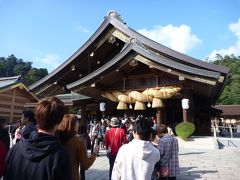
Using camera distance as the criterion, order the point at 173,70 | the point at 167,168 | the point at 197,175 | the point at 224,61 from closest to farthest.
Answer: the point at 167,168, the point at 197,175, the point at 173,70, the point at 224,61

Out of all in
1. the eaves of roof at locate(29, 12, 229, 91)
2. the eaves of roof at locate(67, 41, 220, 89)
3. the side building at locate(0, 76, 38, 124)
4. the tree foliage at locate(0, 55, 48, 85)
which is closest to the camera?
the eaves of roof at locate(67, 41, 220, 89)

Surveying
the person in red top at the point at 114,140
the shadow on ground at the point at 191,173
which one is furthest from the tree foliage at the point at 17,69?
the person in red top at the point at 114,140

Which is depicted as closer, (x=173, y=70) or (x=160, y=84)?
(x=173, y=70)

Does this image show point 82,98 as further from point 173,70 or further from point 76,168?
point 76,168

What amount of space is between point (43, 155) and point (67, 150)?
0.30 meters

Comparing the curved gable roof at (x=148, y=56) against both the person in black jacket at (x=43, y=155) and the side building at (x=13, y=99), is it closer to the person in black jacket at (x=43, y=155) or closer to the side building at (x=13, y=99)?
the side building at (x=13, y=99)

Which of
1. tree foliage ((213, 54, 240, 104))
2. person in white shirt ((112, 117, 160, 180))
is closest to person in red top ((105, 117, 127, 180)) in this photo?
person in white shirt ((112, 117, 160, 180))

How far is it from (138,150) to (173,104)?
41.0 feet

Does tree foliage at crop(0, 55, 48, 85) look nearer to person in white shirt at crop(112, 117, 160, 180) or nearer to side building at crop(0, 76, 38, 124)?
side building at crop(0, 76, 38, 124)

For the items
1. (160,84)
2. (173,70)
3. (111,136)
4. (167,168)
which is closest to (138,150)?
(167,168)

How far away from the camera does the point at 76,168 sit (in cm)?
325

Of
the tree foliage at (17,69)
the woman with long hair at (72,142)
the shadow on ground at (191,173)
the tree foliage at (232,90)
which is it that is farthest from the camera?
the tree foliage at (17,69)

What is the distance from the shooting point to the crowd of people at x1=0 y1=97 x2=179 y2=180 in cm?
208

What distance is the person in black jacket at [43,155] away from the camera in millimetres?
2061
